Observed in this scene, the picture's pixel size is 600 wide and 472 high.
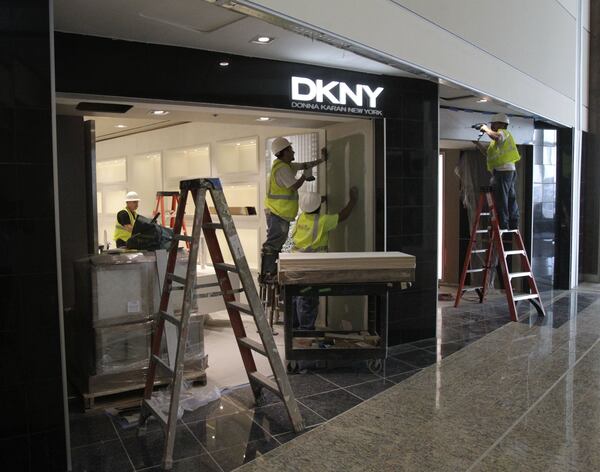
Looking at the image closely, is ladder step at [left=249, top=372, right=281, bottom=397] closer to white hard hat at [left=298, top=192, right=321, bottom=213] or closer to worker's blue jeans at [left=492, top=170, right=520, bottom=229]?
white hard hat at [left=298, top=192, right=321, bottom=213]

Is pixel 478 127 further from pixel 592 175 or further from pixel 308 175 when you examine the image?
pixel 592 175

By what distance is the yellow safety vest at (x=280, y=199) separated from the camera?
5520 mm

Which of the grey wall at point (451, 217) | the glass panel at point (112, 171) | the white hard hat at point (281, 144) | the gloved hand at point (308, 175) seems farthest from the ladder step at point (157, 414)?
the glass panel at point (112, 171)

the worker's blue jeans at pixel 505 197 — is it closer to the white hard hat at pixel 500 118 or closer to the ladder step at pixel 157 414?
the white hard hat at pixel 500 118

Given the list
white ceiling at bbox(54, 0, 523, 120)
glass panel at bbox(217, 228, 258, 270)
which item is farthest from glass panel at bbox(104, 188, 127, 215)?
white ceiling at bbox(54, 0, 523, 120)

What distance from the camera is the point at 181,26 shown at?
362cm

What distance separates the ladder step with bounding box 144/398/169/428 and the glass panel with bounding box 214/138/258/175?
3.92m

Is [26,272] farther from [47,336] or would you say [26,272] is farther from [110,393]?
[110,393]

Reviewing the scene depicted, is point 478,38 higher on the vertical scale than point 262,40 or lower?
higher

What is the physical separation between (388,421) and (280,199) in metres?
2.73

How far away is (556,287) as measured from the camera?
8.45m

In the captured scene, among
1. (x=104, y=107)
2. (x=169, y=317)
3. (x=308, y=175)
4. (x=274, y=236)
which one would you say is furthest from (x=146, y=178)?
(x=169, y=317)

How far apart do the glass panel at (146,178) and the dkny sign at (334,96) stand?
446 centimetres

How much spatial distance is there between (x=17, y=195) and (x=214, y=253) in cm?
127
